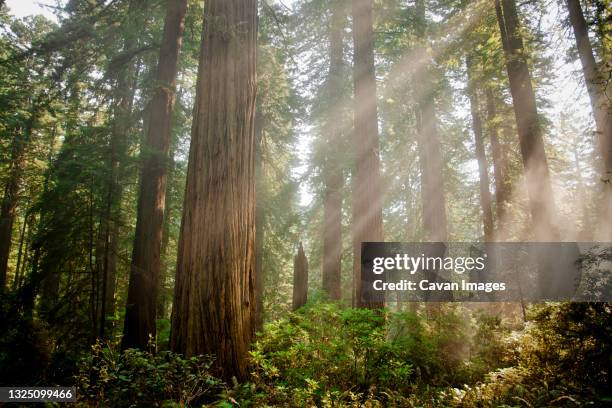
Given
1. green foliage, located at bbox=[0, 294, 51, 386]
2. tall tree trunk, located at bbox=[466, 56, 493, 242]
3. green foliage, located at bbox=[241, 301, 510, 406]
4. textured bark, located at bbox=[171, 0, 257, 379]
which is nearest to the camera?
green foliage, located at bbox=[241, 301, 510, 406]

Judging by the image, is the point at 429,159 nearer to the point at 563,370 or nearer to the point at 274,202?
the point at 274,202

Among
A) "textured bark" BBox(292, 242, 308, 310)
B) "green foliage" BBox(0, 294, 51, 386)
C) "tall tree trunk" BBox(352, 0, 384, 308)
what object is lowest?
"green foliage" BBox(0, 294, 51, 386)

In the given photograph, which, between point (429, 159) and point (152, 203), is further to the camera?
point (429, 159)

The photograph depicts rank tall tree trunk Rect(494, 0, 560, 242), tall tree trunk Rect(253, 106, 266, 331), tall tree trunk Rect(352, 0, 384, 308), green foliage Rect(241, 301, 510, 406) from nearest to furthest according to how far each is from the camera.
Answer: green foliage Rect(241, 301, 510, 406), tall tree trunk Rect(352, 0, 384, 308), tall tree trunk Rect(494, 0, 560, 242), tall tree trunk Rect(253, 106, 266, 331)

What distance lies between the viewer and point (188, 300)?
421 centimetres

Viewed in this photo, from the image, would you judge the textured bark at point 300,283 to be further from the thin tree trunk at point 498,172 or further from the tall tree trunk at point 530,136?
the thin tree trunk at point 498,172

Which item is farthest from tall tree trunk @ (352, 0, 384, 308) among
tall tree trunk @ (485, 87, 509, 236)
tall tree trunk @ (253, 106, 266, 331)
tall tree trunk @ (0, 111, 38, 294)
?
tall tree trunk @ (0, 111, 38, 294)

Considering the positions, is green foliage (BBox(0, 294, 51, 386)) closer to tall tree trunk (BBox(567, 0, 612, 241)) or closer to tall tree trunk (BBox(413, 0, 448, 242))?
tall tree trunk (BBox(413, 0, 448, 242))

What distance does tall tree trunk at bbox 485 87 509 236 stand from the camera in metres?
14.2

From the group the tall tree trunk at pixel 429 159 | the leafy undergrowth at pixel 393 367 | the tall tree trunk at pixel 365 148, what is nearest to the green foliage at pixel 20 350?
the leafy undergrowth at pixel 393 367

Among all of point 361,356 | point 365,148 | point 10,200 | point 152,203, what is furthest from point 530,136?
point 10,200

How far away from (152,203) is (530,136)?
10.6 metres

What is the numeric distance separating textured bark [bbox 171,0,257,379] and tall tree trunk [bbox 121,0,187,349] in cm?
393

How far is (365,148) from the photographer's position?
8.40 metres
